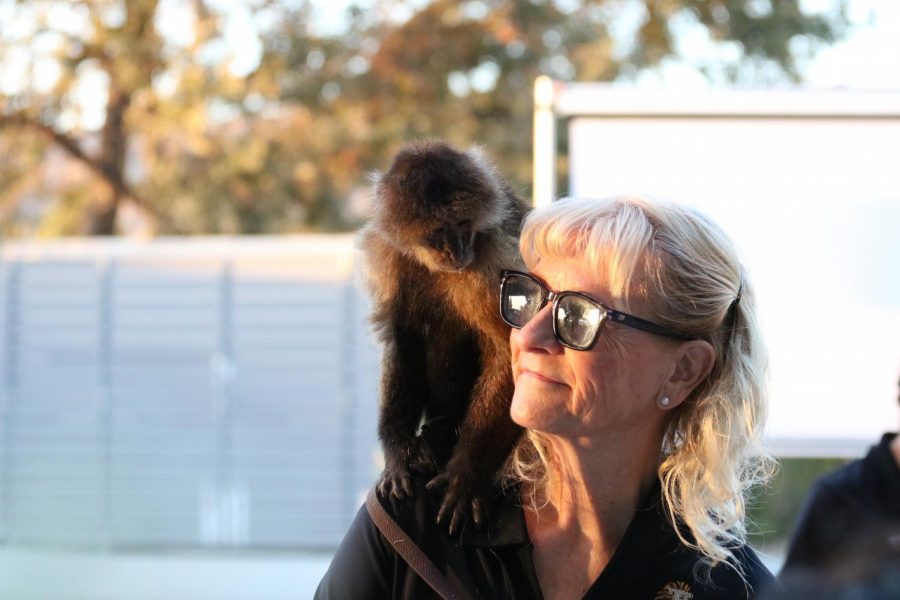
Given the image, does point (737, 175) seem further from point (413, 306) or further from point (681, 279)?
point (681, 279)

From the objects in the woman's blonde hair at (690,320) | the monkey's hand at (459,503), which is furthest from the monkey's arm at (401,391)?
the woman's blonde hair at (690,320)

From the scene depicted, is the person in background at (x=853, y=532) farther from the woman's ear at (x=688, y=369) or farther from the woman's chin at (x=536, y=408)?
the woman's chin at (x=536, y=408)

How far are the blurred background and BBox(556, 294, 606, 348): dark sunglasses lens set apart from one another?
97 cm

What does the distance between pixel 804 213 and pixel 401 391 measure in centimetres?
204

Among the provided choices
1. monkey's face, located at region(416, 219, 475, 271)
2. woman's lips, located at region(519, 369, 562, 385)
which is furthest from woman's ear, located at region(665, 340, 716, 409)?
monkey's face, located at region(416, 219, 475, 271)

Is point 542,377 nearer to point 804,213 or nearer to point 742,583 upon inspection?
point 742,583

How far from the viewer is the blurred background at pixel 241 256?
669 cm

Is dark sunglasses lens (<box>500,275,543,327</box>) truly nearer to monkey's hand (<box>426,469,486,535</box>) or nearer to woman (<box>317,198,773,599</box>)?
woman (<box>317,198,773,599</box>)

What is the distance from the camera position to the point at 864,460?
224cm

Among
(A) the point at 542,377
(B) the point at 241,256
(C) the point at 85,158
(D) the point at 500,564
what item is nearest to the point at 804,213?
(A) the point at 542,377

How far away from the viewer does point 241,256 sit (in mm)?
7578

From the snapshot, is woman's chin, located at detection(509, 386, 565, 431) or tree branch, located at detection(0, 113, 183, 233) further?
tree branch, located at detection(0, 113, 183, 233)

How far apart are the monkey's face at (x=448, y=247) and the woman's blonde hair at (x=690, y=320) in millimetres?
775

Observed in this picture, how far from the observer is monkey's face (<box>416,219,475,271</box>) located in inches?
106
